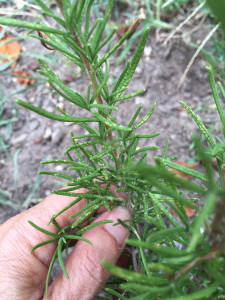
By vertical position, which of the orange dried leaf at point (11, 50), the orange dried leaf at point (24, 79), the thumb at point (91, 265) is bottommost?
the thumb at point (91, 265)

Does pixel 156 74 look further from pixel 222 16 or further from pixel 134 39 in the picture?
pixel 222 16

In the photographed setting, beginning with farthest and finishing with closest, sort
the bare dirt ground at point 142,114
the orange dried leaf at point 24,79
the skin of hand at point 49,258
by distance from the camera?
the orange dried leaf at point 24,79 → the bare dirt ground at point 142,114 → the skin of hand at point 49,258

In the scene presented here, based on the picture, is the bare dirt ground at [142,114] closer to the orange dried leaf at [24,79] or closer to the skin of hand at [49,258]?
the orange dried leaf at [24,79]

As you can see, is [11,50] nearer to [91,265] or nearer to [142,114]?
[142,114]

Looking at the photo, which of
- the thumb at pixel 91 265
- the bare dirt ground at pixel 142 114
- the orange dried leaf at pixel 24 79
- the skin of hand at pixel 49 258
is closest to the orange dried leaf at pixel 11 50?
the orange dried leaf at pixel 24 79

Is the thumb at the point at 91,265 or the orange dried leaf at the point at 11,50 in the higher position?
the orange dried leaf at the point at 11,50

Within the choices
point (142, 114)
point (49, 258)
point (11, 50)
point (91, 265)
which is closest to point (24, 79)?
point (11, 50)

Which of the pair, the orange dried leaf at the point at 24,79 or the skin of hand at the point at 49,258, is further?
the orange dried leaf at the point at 24,79

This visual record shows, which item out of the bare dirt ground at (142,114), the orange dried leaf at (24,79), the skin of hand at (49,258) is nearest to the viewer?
the skin of hand at (49,258)
